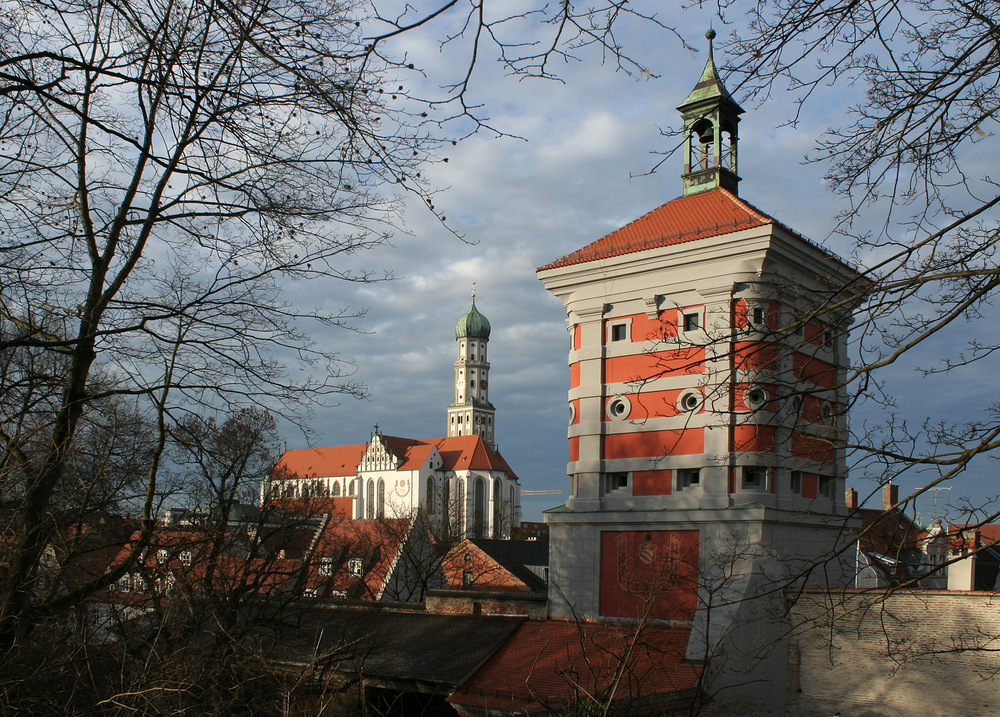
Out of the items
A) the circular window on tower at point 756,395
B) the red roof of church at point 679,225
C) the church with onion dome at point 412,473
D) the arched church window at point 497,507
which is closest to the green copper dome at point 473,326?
the church with onion dome at point 412,473

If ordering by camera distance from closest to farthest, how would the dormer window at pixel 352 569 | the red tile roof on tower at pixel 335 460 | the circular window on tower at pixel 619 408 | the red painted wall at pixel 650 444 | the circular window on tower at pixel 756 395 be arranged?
the circular window on tower at pixel 756 395
the red painted wall at pixel 650 444
the circular window on tower at pixel 619 408
the dormer window at pixel 352 569
the red tile roof on tower at pixel 335 460

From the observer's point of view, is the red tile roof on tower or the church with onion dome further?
the red tile roof on tower

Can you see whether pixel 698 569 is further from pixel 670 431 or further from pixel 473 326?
pixel 473 326

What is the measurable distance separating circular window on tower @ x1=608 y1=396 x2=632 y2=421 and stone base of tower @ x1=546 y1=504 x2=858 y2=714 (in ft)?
6.73

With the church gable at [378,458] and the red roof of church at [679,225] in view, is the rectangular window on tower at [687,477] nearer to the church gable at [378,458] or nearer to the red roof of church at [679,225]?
the red roof of church at [679,225]

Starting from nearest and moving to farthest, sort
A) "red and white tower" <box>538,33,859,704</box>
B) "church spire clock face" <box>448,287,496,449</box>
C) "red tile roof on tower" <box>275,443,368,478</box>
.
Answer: "red and white tower" <box>538,33,859,704</box>, "red tile roof on tower" <box>275,443,368,478</box>, "church spire clock face" <box>448,287,496,449</box>

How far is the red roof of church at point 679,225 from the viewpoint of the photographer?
712 inches

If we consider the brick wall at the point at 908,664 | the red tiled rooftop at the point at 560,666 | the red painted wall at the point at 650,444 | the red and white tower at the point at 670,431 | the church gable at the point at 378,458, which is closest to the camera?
the brick wall at the point at 908,664

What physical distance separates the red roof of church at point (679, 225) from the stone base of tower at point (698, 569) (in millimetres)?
5582

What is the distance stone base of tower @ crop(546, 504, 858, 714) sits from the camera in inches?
634

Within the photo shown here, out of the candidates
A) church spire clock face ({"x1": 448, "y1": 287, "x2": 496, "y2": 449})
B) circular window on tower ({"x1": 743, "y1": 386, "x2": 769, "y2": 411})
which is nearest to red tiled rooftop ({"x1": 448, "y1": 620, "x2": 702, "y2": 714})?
circular window on tower ({"x1": 743, "y1": 386, "x2": 769, "y2": 411})

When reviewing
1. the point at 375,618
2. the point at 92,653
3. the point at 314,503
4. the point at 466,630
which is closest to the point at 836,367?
the point at 92,653

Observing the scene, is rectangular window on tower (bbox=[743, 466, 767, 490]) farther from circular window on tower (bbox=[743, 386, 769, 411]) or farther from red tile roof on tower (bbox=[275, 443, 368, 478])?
red tile roof on tower (bbox=[275, 443, 368, 478])

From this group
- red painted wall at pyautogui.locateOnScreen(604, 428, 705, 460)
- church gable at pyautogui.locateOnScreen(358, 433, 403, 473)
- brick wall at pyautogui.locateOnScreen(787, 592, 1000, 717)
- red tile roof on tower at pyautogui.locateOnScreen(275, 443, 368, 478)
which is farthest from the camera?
red tile roof on tower at pyautogui.locateOnScreen(275, 443, 368, 478)
